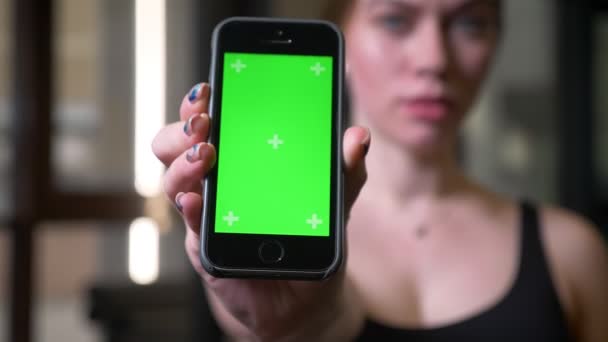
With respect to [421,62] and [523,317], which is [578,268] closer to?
[523,317]

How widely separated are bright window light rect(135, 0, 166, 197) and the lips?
1.14 metres

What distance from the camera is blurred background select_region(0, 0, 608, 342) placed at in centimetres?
142

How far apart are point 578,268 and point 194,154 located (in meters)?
0.44

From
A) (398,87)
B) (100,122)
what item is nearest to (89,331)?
(100,122)

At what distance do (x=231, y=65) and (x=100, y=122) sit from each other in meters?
1.37

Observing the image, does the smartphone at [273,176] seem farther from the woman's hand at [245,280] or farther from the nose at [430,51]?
the nose at [430,51]

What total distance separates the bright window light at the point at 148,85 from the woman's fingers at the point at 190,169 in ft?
4.18

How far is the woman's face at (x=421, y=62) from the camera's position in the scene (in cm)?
48

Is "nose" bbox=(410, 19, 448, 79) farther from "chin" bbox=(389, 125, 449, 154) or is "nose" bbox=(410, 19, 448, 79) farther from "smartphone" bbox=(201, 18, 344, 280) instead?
"smartphone" bbox=(201, 18, 344, 280)

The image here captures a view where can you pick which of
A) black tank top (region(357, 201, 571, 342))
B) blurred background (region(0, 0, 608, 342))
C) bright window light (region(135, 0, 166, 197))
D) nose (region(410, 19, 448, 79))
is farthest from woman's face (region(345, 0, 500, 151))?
bright window light (region(135, 0, 166, 197))

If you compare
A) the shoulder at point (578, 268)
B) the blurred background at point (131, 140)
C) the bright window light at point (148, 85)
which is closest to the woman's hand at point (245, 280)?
the shoulder at point (578, 268)

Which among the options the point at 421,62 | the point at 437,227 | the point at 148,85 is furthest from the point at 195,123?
the point at 148,85

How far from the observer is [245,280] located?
331mm

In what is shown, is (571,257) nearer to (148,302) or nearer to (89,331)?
(148,302)
